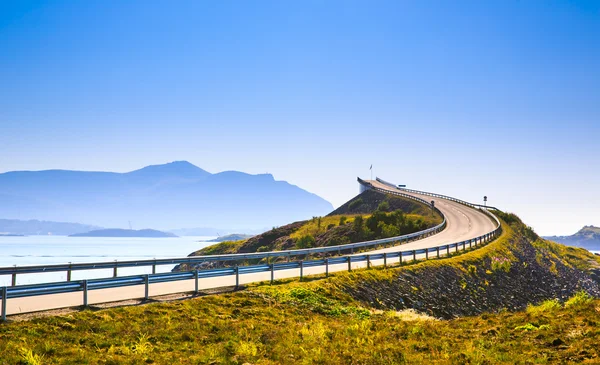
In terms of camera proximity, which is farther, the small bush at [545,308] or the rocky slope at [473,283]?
the rocky slope at [473,283]

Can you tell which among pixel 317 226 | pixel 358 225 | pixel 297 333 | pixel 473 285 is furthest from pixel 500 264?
pixel 317 226

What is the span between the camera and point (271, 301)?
19938mm

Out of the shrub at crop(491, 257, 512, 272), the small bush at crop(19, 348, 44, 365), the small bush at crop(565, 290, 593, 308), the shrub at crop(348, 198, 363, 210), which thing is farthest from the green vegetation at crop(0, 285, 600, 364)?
the shrub at crop(348, 198, 363, 210)

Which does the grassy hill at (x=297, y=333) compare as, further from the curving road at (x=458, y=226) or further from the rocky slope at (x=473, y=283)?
the curving road at (x=458, y=226)

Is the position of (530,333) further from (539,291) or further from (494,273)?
(539,291)

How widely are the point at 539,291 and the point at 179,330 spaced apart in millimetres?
35019

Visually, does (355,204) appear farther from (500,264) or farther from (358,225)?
(500,264)

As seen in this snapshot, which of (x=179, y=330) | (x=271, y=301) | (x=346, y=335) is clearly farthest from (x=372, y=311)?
(x=179, y=330)

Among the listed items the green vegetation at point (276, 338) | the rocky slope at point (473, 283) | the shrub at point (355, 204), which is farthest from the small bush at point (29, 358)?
the shrub at point (355, 204)

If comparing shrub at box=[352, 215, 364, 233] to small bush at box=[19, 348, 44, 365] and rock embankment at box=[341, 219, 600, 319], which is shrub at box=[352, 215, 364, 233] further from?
small bush at box=[19, 348, 44, 365]

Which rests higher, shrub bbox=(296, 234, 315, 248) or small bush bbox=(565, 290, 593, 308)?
shrub bbox=(296, 234, 315, 248)

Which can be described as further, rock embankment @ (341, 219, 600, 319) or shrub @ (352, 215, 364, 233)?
shrub @ (352, 215, 364, 233)

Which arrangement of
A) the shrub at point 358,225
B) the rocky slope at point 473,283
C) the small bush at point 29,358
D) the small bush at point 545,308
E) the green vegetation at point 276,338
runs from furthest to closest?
the shrub at point 358,225
the rocky slope at point 473,283
the small bush at point 545,308
the green vegetation at point 276,338
the small bush at point 29,358

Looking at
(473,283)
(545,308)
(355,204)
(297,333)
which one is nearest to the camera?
(297,333)
